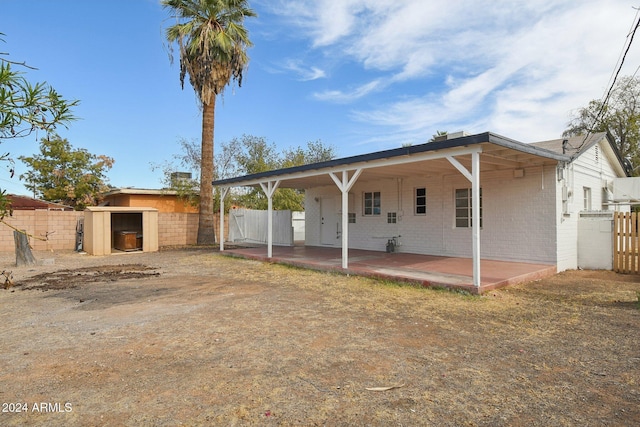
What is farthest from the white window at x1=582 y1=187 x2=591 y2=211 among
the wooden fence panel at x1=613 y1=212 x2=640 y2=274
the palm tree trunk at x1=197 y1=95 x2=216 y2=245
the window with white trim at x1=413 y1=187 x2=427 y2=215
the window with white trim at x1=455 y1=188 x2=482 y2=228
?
the palm tree trunk at x1=197 y1=95 x2=216 y2=245

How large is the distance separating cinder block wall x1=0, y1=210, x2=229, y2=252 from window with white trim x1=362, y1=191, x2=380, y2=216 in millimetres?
9463

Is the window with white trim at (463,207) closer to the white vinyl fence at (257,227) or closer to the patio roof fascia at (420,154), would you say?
the patio roof fascia at (420,154)

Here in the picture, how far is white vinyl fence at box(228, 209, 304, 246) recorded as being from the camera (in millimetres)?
17391

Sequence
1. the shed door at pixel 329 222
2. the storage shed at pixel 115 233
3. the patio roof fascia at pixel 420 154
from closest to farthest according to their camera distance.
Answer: the patio roof fascia at pixel 420 154 → the storage shed at pixel 115 233 → the shed door at pixel 329 222

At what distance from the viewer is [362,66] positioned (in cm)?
1920

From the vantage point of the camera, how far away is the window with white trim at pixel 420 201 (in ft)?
38.7

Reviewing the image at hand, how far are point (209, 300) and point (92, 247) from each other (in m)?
10.8

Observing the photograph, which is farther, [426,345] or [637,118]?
[637,118]

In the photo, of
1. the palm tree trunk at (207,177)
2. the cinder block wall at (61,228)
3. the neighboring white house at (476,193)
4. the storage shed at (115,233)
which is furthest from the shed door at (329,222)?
the storage shed at (115,233)

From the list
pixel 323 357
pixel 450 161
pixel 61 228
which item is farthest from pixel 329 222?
pixel 61 228

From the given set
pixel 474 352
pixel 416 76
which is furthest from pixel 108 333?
pixel 416 76

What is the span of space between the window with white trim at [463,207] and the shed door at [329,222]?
5086 millimetres

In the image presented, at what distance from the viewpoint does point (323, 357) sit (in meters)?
3.84

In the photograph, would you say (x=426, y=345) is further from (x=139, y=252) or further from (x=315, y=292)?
(x=139, y=252)
